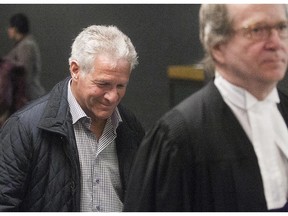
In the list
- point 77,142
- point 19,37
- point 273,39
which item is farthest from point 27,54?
point 273,39

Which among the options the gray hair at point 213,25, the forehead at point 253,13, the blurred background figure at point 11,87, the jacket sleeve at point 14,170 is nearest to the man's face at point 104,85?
the jacket sleeve at point 14,170

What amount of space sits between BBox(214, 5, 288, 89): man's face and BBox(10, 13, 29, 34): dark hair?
103cm

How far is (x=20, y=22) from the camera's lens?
2.40 metres

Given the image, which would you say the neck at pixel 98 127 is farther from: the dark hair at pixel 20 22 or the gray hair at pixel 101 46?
the dark hair at pixel 20 22

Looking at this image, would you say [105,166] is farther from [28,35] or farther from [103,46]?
[28,35]

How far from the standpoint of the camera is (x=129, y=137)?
1.95 metres

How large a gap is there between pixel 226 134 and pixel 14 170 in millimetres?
699

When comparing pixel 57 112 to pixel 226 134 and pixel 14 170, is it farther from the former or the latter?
pixel 226 134

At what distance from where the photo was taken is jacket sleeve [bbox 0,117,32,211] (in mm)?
1835

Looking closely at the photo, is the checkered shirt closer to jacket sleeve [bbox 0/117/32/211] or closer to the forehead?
jacket sleeve [bbox 0/117/32/211]

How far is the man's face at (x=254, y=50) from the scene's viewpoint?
1.53 metres

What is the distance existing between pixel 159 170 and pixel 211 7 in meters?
0.46

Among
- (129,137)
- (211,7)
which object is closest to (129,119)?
(129,137)

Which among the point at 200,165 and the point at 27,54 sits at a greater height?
the point at 27,54
